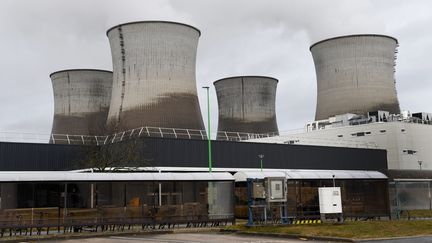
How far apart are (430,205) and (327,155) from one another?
9.39 meters

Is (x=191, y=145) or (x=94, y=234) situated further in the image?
(x=191, y=145)

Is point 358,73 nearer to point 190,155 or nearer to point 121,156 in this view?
point 190,155

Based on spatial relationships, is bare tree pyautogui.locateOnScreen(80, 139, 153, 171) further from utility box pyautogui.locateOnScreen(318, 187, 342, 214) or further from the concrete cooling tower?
the concrete cooling tower

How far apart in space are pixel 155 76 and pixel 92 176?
42.7 feet

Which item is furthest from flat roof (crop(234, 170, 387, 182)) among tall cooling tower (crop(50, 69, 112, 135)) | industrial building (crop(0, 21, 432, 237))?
tall cooling tower (crop(50, 69, 112, 135))

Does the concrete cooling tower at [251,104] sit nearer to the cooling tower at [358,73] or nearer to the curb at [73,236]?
the cooling tower at [358,73]

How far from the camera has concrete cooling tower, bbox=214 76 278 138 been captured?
1721 inches

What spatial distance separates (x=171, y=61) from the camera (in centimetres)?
2923

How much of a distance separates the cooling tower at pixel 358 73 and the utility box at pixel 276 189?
792 inches

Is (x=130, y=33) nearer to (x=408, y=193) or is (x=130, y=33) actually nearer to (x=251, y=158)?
(x=251, y=158)

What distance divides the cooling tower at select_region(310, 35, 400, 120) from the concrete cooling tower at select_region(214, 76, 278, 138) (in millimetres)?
7329

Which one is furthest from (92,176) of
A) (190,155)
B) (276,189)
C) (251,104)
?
(251,104)

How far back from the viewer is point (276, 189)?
17516 millimetres

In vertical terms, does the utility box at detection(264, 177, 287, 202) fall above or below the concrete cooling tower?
below
